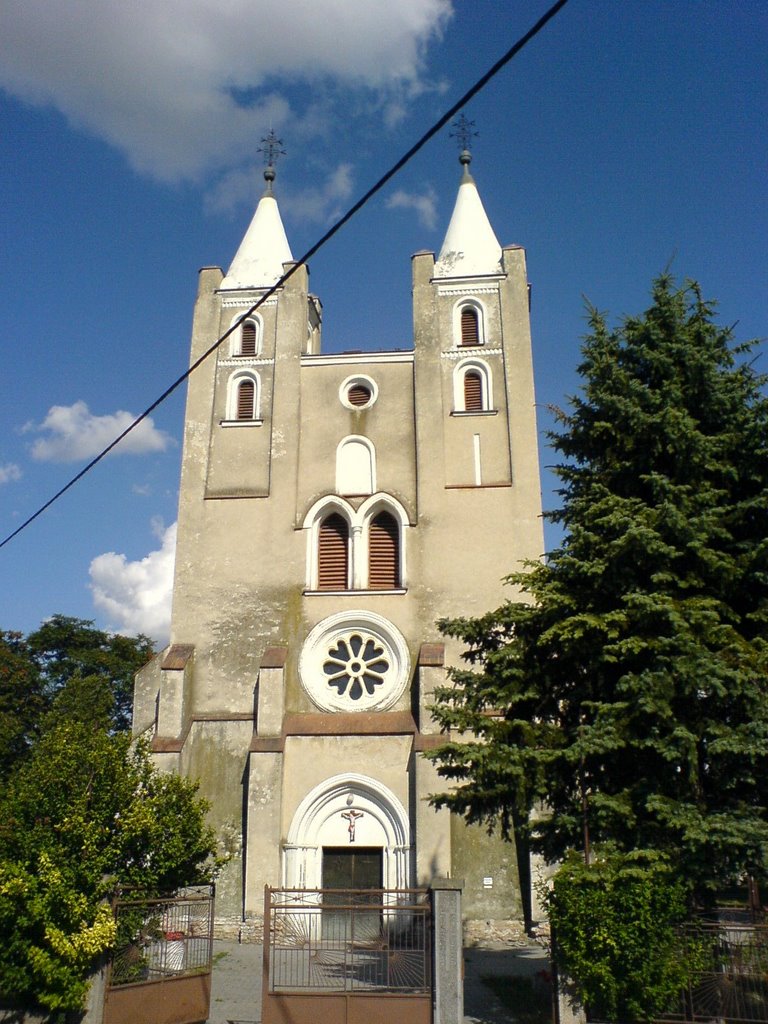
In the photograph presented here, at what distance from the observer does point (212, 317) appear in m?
25.9

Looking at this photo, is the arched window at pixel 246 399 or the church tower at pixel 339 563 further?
the arched window at pixel 246 399

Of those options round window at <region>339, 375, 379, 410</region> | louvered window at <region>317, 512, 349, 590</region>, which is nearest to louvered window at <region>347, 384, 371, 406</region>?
round window at <region>339, 375, 379, 410</region>

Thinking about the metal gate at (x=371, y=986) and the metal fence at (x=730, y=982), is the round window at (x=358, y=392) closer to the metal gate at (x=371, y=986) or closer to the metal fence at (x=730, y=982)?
the metal gate at (x=371, y=986)

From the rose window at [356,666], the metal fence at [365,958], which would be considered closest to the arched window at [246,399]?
the rose window at [356,666]

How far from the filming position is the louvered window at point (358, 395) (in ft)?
80.7

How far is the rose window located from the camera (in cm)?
2148

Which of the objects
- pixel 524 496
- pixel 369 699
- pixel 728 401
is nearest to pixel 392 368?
pixel 524 496

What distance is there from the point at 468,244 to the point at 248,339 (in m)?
7.29

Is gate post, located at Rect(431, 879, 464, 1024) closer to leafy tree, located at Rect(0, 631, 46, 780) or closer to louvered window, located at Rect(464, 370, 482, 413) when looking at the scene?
louvered window, located at Rect(464, 370, 482, 413)

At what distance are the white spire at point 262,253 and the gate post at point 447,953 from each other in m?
19.3

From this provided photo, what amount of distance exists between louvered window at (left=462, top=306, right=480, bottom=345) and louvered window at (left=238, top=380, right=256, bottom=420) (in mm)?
6188

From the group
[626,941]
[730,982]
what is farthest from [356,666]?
[730,982]

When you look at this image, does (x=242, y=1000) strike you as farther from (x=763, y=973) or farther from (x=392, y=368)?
(x=392, y=368)

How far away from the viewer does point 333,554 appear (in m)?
23.1
